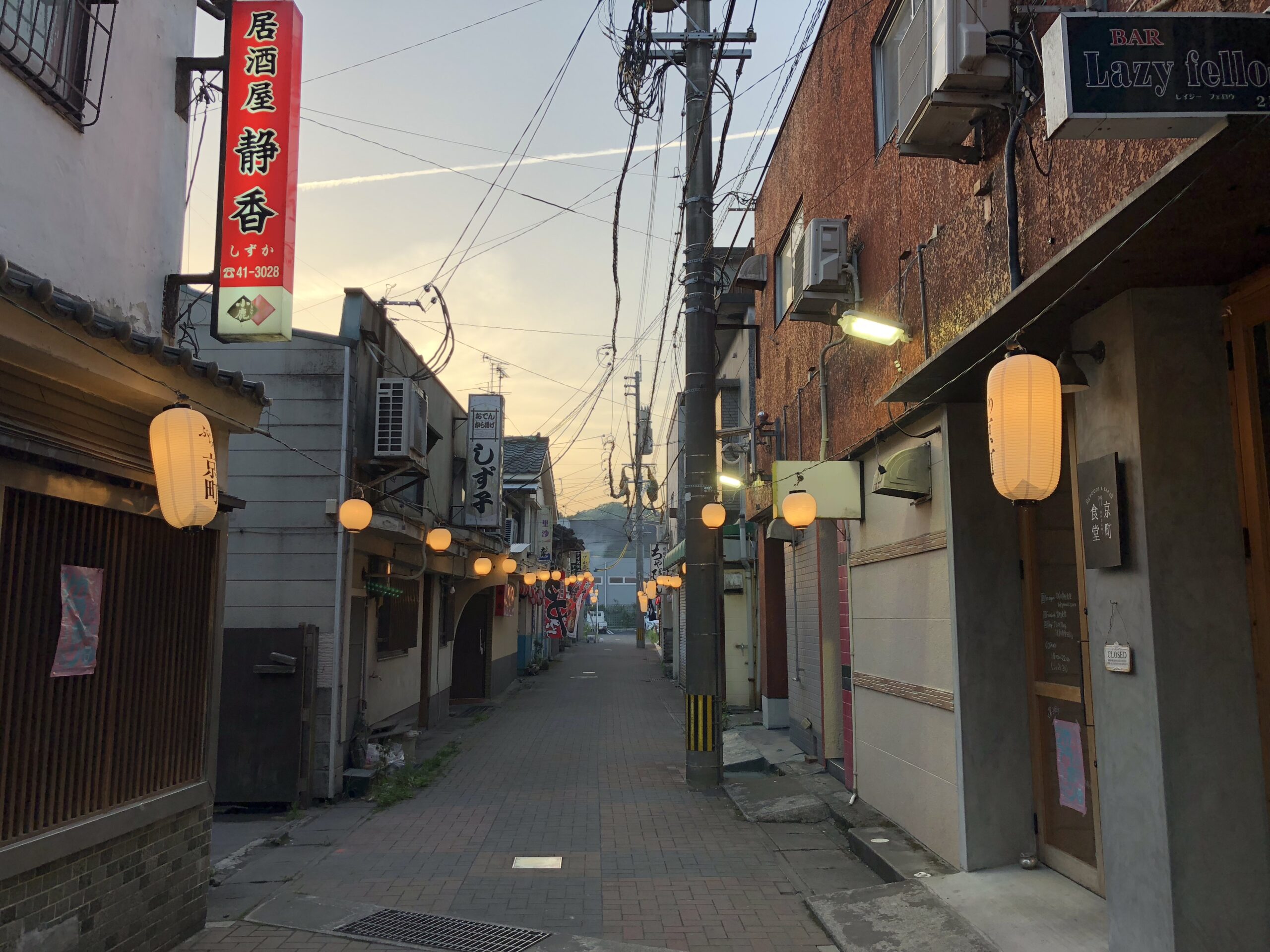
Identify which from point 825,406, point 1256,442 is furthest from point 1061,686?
point 825,406

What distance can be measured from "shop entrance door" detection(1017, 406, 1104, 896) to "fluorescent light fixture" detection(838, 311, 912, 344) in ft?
5.71

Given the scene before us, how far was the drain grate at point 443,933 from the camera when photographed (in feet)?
20.3

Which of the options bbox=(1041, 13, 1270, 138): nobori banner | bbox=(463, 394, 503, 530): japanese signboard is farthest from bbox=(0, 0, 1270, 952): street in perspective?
bbox=(463, 394, 503, 530): japanese signboard

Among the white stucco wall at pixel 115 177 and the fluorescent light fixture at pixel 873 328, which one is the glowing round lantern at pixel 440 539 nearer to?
the white stucco wall at pixel 115 177

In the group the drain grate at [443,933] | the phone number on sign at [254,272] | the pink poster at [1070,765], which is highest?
the phone number on sign at [254,272]

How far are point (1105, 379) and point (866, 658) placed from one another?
524 centimetres

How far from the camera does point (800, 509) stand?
9406mm

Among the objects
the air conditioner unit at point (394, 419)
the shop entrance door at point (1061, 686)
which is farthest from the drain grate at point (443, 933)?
the air conditioner unit at point (394, 419)

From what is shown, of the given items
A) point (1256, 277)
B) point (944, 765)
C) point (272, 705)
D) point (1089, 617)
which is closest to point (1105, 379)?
point (1256, 277)

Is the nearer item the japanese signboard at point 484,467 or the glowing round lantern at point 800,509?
the glowing round lantern at point 800,509

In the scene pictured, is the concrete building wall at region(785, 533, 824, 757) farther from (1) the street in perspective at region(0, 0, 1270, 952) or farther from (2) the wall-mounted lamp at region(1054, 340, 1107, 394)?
(2) the wall-mounted lamp at region(1054, 340, 1107, 394)

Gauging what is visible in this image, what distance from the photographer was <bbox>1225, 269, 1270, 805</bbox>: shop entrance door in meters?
4.56

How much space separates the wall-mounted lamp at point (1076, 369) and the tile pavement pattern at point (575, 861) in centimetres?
410

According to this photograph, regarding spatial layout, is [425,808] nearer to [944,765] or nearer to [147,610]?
[147,610]
